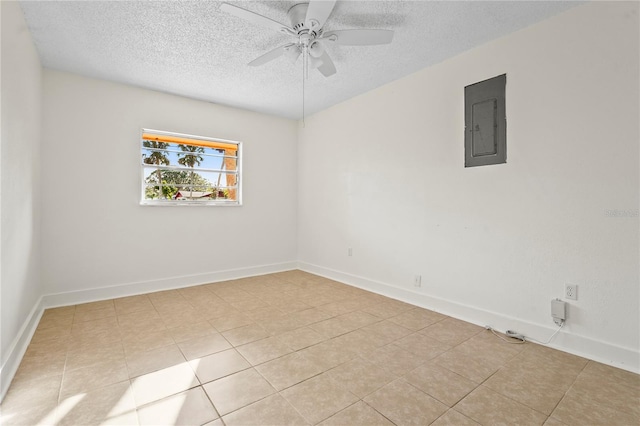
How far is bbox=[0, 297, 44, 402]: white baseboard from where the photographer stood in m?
1.74

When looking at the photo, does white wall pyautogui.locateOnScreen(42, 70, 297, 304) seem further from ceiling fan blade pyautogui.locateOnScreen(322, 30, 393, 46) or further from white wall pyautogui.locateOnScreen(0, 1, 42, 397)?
ceiling fan blade pyautogui.locateOnScreen(322, 30, 393, 46)

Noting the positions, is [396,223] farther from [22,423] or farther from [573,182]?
[22,423]

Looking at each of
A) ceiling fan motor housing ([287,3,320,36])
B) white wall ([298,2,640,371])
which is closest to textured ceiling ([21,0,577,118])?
ceiling fan motor housing ([287,3,320,36])

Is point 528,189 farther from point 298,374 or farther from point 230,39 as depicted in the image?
point 230,39

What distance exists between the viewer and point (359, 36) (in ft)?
7.39

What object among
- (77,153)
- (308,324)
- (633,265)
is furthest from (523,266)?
(77,153)

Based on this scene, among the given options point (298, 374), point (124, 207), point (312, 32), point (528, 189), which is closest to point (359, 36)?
point (312, 32)

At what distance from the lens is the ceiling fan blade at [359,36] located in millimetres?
2191

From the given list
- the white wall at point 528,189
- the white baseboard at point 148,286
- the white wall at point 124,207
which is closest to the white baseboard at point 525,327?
the white wall at point 528,189

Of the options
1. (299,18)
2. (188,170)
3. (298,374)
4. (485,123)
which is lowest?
(298,374)

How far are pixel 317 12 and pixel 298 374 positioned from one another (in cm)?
241

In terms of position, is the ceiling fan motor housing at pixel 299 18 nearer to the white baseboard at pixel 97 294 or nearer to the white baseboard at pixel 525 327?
the white baseboard at pixel 525 327

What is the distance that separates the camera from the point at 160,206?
12.8 feet

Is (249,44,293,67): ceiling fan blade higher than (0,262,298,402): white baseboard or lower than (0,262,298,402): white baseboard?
higher
